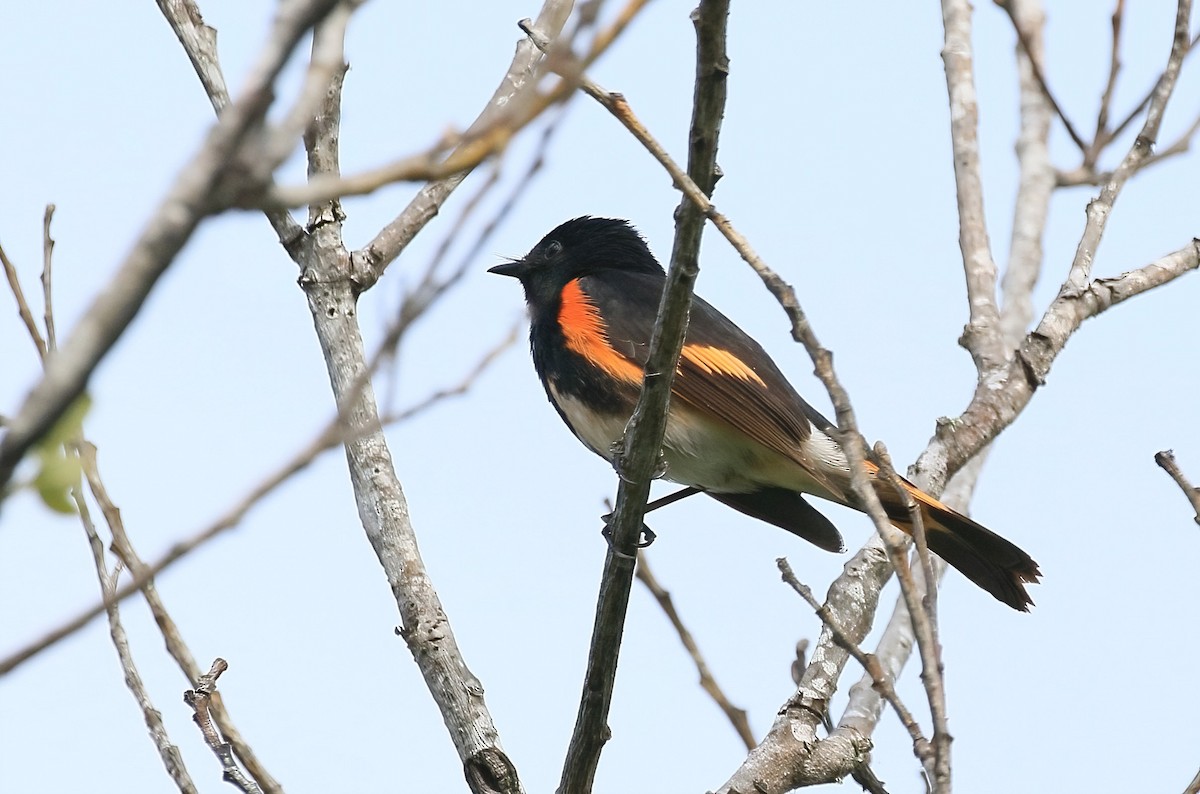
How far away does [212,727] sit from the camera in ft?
7.31

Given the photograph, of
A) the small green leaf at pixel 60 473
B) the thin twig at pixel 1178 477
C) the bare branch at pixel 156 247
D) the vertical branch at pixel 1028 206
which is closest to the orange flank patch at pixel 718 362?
the vertical branch at pixel 1028 206

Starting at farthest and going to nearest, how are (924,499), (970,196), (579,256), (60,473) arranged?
(579,256) → (970,196) → (924,499) → (60,473)

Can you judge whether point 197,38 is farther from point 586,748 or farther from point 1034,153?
point 1034,153

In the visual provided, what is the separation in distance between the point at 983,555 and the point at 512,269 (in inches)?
91.6

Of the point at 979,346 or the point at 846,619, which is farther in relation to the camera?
the point at 979,346

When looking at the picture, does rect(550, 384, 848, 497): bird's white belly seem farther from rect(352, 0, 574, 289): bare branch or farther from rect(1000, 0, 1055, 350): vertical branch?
rect(352, 0, 574, 289): bare branch

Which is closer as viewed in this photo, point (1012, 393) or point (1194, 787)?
point (1194, 787)

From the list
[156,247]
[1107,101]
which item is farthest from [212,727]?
[1107,101]

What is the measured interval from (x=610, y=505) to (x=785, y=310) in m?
1.46

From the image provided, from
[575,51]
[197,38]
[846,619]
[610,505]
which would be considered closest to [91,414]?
[575,51]

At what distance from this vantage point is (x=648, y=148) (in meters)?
2.03

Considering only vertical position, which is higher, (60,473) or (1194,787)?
(60,473)

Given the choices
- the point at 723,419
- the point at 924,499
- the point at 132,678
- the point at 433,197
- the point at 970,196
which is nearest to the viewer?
the point at 132,678

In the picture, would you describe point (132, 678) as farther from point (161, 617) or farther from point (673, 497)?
point (673, 497)
